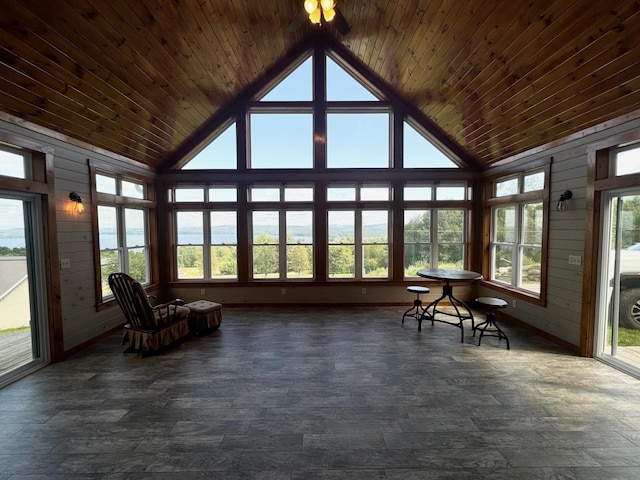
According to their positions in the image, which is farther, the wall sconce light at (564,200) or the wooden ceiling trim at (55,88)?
the wall sconce light at (564,200)

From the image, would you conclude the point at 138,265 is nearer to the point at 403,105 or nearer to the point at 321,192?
the point at 321,192

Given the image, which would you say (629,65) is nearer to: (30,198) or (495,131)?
(495,131)

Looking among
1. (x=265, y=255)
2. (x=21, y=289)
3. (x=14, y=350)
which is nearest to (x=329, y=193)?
(x=265, y=255)

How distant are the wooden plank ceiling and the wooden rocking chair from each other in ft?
6.82

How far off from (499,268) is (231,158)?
18.8 ft

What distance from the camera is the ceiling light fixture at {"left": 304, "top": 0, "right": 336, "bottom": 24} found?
266 cm

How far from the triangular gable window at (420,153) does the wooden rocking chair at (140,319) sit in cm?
506

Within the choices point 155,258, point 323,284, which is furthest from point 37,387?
point 323,284

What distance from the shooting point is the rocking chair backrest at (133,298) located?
11.9ft

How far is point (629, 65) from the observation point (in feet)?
8.63

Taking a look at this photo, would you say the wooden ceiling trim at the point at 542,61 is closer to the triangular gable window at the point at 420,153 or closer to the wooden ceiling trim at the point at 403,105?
the wooden ceiling trim at the point at 403,105

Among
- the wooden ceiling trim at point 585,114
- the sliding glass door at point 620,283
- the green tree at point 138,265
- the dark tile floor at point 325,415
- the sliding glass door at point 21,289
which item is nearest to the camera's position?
the dark tile floor at point 325,415

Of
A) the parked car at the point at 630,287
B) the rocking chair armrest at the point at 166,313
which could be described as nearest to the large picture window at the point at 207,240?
the rocking chair armrest at the point at 166,313

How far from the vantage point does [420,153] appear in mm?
5938
